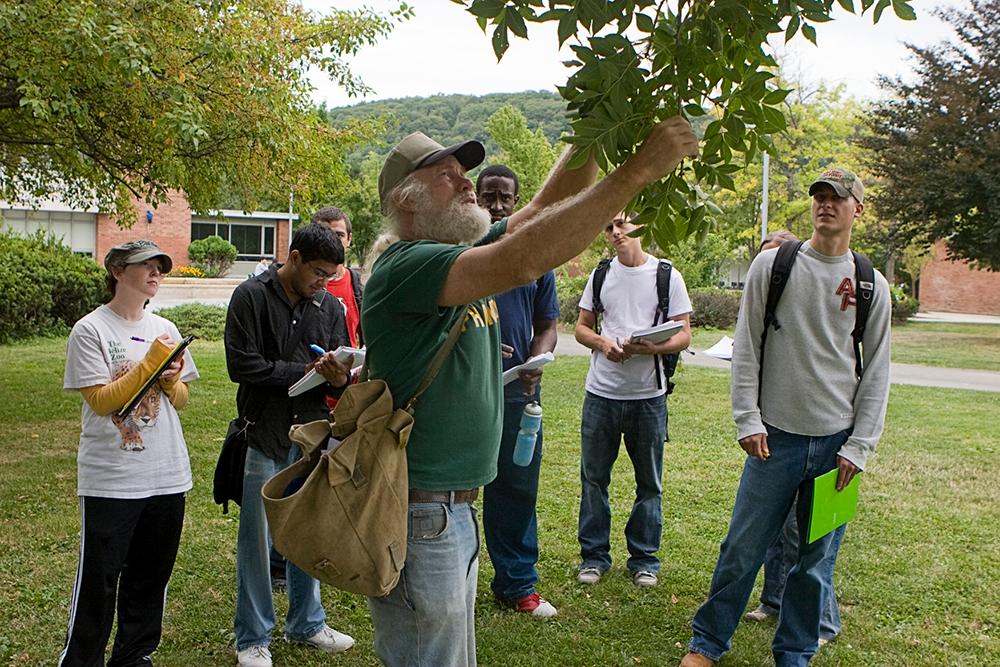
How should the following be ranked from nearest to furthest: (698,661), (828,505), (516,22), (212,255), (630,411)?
(516,22) → (828,505) → (698,661) → (630,411) → (212,255)

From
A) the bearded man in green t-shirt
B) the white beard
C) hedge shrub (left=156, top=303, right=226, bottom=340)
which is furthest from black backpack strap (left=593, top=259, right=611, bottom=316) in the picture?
hedge shrub (left=156, top=303, right=226, bottom=340)

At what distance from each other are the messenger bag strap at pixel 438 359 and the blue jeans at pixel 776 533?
88.1 inches

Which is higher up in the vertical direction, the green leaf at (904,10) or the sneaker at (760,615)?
the green leaf at (904,10)

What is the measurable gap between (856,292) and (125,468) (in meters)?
3.34

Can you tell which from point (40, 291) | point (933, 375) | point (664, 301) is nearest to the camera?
point (664, 301)

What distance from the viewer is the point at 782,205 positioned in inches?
1391

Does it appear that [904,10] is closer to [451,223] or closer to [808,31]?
[808,31]

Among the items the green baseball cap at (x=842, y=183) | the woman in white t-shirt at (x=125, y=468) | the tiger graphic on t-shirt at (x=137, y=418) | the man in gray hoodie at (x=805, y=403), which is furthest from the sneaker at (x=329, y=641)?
the green baseball cap at (x=842, y=183)

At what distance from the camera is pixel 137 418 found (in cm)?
402

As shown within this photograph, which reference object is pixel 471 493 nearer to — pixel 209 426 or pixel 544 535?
pixel 544 535

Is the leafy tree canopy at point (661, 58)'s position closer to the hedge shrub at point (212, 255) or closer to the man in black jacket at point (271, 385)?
the man in black jacket at point (271, 385)

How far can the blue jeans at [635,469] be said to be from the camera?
19.1 ft

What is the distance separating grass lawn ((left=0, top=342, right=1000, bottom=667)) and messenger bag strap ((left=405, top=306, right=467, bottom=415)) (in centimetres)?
237

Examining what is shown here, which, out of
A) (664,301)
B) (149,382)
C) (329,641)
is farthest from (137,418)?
(664,301)
